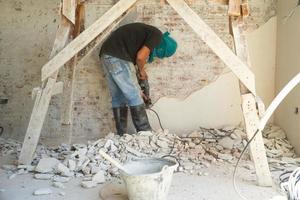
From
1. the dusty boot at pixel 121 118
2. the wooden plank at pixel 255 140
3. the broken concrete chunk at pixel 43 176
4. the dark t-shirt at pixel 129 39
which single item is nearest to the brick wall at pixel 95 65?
the dusty boot at pixel 121 118

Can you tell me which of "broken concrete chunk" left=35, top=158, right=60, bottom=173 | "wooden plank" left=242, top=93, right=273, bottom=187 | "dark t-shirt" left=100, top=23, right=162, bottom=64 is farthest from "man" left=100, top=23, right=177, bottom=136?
"wooden plank" left=242, top=93, right=273, bottom=187

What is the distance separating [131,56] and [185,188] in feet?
6.13

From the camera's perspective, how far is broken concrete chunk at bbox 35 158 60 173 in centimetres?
397

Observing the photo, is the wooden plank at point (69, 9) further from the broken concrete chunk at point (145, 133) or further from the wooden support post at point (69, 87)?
the broken concrete chunk at point (145, 133)

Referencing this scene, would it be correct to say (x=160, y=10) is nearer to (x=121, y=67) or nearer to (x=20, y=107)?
(x=121, y=67)

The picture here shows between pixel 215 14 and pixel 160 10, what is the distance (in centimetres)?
67

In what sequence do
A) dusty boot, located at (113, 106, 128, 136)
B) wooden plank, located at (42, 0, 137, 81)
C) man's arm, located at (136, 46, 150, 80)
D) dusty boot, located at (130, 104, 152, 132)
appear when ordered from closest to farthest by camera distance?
wooden plank, located at (42, 0, 137, 81) < man's arm, located at (136, 46, 150, 80) < dusty boot, located at (130, 104, 152, 132) < dusty boot, located at (113, 106, 128, 136)

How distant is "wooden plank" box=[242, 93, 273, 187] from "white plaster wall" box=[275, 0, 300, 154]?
47.6 inches

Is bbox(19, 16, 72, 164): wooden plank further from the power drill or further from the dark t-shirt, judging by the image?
the power drill

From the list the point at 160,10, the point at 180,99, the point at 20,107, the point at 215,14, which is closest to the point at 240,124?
the point at 180,99

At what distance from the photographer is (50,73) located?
12.7ft

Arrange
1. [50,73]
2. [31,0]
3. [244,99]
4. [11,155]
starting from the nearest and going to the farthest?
[244,99]
[50,73]
[11,155]
[31,0]

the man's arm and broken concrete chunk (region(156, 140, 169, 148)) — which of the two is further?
the man's arm

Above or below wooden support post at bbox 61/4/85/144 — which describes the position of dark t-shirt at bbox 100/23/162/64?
above
